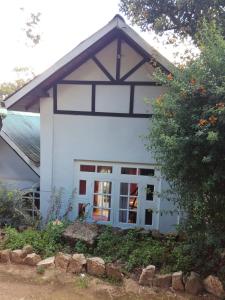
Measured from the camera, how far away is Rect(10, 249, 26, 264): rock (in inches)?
270

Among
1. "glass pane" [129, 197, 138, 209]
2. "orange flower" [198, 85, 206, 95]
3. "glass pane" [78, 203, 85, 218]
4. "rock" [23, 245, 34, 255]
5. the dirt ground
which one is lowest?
the dirt ground

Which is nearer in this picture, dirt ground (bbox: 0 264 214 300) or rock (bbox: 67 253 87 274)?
dirt ground (bbox: 0 264 214 300)

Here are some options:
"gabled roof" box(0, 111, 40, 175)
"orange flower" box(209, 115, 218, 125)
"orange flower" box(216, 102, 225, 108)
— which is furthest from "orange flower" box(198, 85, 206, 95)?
"gabled roof" box(0, 111, 40, 175)

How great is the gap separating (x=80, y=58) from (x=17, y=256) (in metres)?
4.89

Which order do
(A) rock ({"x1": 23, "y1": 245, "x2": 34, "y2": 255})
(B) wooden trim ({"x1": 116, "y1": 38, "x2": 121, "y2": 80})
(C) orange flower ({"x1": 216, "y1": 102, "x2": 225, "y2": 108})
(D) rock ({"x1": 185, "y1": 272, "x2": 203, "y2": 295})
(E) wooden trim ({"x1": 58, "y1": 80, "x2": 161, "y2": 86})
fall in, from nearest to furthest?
(C) orange flower ({"x1": 216, "y1": 102, "x2": 225, "y2": 108}) → (D) rock ({"x1": 185, "y1": 272, "x2": 203, "y2": 295}) → (A) rock ({"x1": 23, "y1": 245, "x2": 34, "y2": 255}) → (B) wooden trim ({"x1": 116, "y1": 38, "x2": 121, "y2": 80}) → (E) wooden trim ({"x1": 58, "y1": 80, "x2": 161, "y2": 86})

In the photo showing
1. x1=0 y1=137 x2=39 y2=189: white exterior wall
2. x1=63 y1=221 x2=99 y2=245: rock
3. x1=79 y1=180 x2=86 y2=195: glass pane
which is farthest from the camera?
x1=0 y1=137 x2=39 y2=189: white exterior wall

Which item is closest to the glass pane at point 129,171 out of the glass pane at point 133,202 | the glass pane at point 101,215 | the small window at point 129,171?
the small window at point 129,171

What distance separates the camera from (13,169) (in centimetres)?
1155

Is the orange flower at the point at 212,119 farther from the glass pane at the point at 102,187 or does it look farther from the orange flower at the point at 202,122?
the glass pane at the point at 102,187

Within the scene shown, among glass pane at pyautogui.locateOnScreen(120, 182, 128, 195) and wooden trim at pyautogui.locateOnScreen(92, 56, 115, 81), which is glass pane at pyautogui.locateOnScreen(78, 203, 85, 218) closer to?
glass pane at pyautogui.locateOnScreen(120, 182, 128, 195)

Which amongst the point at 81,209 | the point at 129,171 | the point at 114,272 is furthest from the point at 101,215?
the point at 114,272

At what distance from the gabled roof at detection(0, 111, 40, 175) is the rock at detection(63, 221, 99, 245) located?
10.6 feet

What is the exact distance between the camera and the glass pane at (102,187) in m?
9.50

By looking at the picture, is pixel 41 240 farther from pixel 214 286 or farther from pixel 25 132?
pixel 25 132
